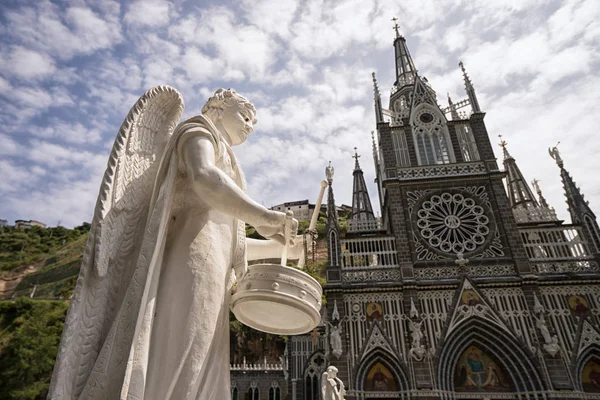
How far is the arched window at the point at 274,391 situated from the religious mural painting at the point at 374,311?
934 centimetres

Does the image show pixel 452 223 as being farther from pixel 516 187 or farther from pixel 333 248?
pixel 516 187

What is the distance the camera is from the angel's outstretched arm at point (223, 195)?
5.04 feet

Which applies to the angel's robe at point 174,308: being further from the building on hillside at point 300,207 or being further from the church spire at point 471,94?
the building on hillside at point 300,207

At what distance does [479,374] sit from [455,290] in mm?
2930

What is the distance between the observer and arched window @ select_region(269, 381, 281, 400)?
67.5 feet

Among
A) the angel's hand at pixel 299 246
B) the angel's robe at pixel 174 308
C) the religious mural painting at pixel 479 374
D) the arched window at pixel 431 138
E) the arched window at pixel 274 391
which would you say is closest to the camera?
the angel's robe at pixel 174 308

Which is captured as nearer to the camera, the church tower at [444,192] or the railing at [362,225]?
the church tower at [444,192]

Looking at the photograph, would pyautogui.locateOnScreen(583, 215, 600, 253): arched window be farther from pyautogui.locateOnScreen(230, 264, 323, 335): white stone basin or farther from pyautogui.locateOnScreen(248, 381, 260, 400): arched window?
pyautogui.locateOnScreen(230, 264, 323, 335): white stone basin

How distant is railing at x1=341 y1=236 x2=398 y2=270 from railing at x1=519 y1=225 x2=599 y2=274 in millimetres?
5362

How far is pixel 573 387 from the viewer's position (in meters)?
12.4

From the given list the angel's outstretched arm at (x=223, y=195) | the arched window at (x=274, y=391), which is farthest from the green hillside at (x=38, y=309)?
the arched window at (x=274, y=391)

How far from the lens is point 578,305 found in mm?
13984

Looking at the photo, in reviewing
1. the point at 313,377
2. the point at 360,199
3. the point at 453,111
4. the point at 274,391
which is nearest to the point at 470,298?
the point at 313,377

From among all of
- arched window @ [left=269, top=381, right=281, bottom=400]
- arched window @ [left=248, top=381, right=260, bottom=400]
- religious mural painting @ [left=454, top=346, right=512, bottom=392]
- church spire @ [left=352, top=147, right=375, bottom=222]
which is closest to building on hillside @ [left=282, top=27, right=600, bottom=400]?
religious mural painting @ [left=454, top=346, right=512, bottom=392]
